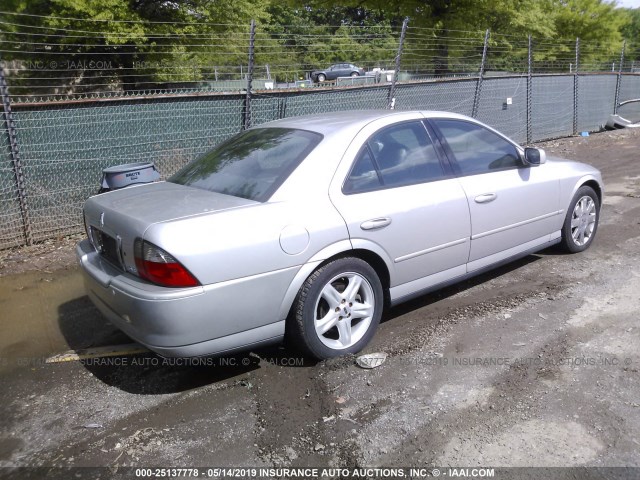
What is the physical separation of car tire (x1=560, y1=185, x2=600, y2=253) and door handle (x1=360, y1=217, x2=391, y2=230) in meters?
2.38

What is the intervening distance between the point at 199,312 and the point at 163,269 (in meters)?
0.30

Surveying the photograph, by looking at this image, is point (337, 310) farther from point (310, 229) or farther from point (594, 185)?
point (594, 185)

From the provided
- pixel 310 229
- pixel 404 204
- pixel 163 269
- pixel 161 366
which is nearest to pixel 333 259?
pixel 310 229

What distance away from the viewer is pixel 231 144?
455cm

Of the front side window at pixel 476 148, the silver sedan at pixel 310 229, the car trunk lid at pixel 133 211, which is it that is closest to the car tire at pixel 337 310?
the silver sedan at pixel 310 229

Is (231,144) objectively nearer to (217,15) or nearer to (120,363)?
(120,363)

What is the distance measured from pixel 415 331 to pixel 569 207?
2.20 metres

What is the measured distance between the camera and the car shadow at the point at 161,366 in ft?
12.2

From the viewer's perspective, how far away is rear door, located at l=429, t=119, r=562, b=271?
4508 mm

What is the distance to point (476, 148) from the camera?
472cm

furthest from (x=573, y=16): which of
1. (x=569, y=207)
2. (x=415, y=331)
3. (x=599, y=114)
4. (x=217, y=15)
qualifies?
(x=415, y=331)

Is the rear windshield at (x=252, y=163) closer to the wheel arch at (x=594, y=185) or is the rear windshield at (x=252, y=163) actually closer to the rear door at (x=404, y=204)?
the rear door at (x=404, y=204)

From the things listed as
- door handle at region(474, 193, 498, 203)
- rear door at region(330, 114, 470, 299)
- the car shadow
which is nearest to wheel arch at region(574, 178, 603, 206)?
door handle at region(474, 193, 498, 203)

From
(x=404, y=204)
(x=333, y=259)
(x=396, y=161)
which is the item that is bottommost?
(x=333, y=259)
